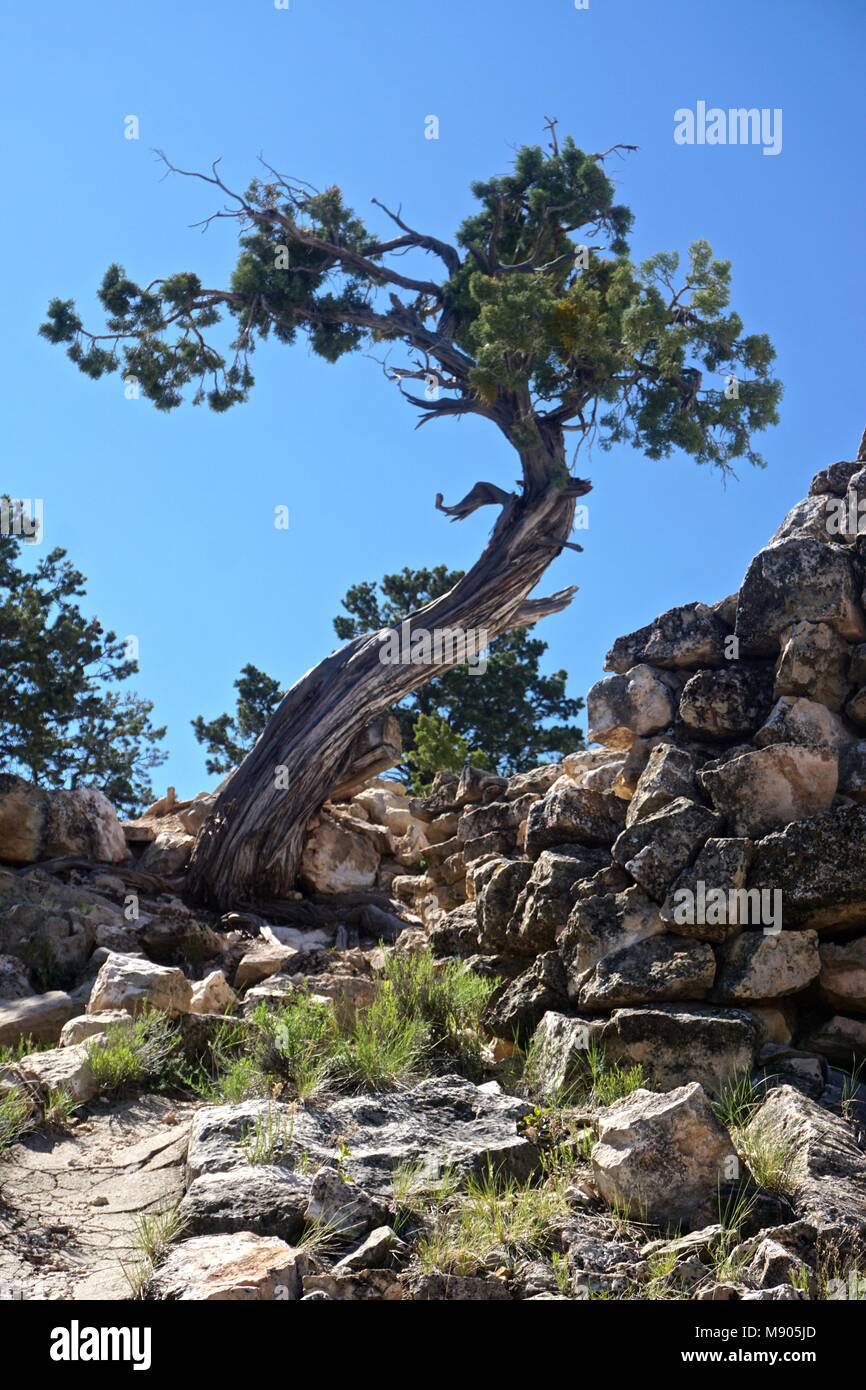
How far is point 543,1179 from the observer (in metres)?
5.53

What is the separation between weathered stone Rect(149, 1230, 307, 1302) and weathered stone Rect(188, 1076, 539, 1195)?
0.69m

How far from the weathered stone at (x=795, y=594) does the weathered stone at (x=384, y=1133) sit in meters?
3.12

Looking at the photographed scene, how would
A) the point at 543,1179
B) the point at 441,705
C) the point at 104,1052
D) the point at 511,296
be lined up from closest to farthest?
the point at 543,1179 → the point at 104,1052 → the point at 511,296 → the point at 441,705

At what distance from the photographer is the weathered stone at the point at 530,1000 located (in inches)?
283

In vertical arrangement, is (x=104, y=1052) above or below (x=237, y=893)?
below

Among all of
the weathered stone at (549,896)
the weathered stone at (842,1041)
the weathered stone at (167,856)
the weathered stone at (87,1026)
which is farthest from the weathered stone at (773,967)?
the weathered stone at (167,856)

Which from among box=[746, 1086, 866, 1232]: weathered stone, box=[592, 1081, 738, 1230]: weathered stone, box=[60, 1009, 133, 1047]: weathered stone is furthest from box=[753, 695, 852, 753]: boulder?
box=[60, 1009, 133, 1047]: weathered stone

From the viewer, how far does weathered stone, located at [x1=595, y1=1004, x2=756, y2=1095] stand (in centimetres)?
628

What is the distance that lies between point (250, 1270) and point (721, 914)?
127 inches

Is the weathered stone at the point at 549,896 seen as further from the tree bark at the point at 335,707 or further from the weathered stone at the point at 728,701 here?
the tree bark at the point at 335,707

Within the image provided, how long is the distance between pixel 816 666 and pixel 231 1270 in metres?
4.54
